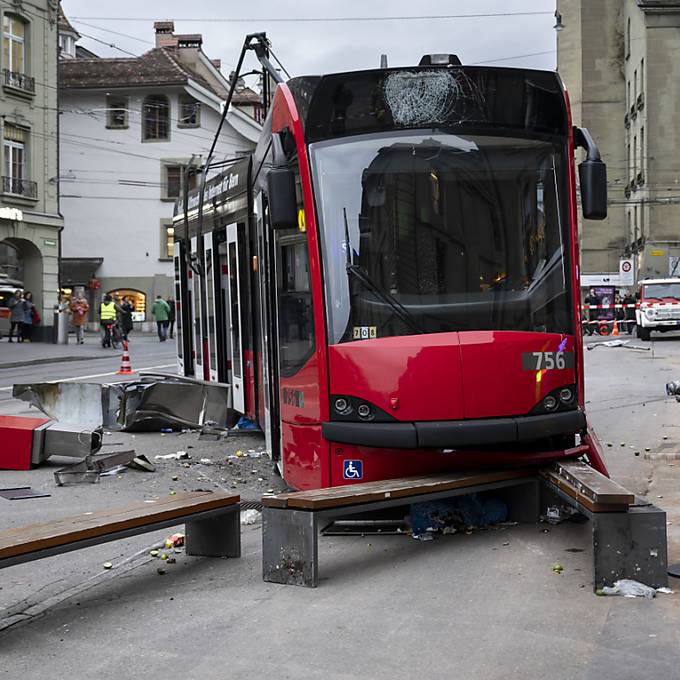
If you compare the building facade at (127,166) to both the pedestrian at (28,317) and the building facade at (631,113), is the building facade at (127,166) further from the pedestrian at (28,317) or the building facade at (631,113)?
the building facade at (631,113)

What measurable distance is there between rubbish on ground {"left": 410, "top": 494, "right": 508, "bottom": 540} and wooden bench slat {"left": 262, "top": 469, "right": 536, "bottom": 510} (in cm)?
26

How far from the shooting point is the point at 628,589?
6.08m

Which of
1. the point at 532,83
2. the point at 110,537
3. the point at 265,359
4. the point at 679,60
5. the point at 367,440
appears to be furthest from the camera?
the point at 679,60

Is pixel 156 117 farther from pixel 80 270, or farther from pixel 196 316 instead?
pixel 196 316

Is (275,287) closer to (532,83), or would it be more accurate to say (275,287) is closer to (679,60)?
(532,83)

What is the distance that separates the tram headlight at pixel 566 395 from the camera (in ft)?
26.2

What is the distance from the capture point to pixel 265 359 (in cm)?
1017

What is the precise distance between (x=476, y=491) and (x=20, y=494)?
4.25 metres

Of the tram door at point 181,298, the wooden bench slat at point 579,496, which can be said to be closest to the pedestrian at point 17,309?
the tram door at point 181,298

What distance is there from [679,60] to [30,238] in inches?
1294

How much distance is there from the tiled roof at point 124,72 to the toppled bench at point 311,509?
2056 inches

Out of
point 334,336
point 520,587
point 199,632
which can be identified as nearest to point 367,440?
point 334,336

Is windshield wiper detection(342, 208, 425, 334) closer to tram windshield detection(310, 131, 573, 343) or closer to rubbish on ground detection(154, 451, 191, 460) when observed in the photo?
tram windshield detection(310, 131, 573, 343)

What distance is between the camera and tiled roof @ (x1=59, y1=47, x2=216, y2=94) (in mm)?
57875
